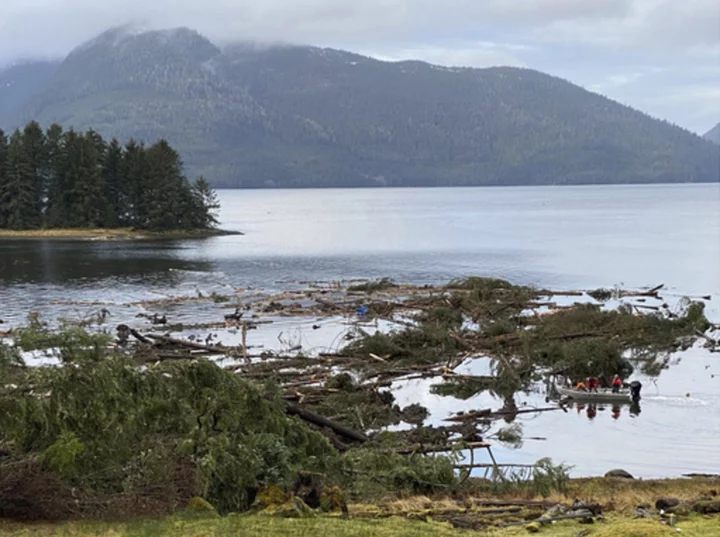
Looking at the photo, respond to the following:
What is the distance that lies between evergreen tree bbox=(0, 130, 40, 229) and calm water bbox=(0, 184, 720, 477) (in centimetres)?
1109

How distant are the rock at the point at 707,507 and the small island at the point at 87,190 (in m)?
93.6

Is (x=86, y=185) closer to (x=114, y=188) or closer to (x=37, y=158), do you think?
(x=114, y=188)

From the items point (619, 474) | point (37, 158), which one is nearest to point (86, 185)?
point (37, 158)

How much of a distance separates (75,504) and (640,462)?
14.6 meters

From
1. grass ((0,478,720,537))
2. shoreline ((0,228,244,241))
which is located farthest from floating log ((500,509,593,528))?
shoreline ((0,228,244,241))

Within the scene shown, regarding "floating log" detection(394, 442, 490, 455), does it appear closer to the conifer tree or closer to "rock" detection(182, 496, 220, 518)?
"rock" detection(182, 496, 220, 518)

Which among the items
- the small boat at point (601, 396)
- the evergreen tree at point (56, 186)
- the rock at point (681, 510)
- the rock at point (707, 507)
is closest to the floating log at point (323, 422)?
the rock at point (681, 510)

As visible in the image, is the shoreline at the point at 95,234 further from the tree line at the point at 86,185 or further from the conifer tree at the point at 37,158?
the conifer tree at the point at 37,158

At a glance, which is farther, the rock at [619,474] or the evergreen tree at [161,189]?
the evergreen tree at [161,189]

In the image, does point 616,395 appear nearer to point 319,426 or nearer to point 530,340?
point 530,340

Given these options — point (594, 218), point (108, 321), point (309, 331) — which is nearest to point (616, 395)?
point (309, 331)

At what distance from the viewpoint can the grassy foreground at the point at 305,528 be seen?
1180 cm

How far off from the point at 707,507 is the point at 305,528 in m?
6.03

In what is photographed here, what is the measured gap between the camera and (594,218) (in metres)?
160
